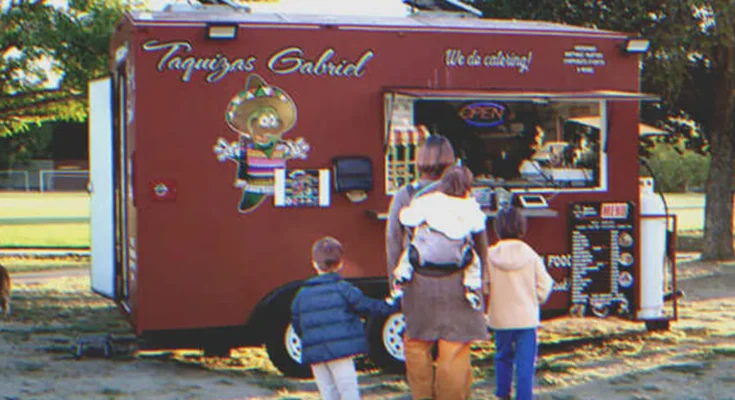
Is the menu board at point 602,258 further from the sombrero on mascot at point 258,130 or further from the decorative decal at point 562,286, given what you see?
the sombrero on mascot at point 258,130

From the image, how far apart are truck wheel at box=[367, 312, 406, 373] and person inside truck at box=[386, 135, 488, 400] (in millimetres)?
2090

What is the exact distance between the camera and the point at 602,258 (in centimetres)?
882

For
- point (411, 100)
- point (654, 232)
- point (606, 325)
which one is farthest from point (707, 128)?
point (411, 100)

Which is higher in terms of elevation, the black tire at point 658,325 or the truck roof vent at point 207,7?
the truck roof vent at point 207,7

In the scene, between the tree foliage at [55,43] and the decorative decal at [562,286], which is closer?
the decorative decal at [562,286]

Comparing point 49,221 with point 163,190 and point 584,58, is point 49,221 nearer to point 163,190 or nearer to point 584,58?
point 163,190

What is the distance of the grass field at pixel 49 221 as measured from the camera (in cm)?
2452

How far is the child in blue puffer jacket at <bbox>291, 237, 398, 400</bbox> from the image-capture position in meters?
5.84

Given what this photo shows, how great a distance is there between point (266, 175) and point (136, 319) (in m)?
1.41

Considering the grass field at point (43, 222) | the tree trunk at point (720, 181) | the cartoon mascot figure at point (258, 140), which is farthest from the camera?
the grass field at point (43, 222)

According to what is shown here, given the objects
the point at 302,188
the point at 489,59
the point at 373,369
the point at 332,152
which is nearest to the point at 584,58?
the point at 489,59

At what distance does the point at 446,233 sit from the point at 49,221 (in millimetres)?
28597

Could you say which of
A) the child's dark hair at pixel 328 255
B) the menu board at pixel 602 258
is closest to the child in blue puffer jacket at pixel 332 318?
the child's dark hair at pixel 328 255

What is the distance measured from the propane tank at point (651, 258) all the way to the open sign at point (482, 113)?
4.98ft
